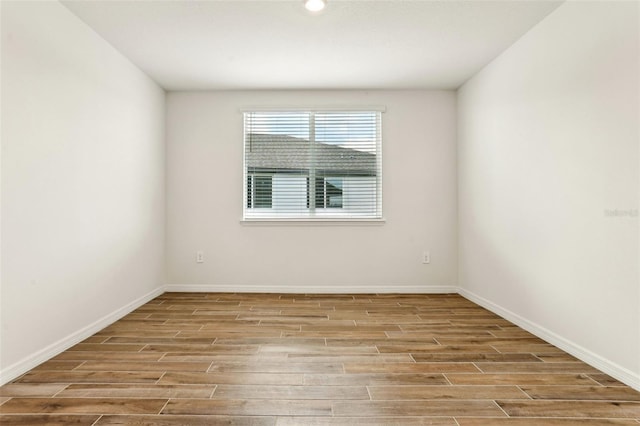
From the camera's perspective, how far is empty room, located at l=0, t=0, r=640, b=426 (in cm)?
198

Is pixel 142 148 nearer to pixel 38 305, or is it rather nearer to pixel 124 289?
pixel 124 289

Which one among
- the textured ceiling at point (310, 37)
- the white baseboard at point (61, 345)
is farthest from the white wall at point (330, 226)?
the white baseboard at point (61, 345)

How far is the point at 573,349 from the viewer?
94.2 inches

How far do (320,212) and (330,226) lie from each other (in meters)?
0.21

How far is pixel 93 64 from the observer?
2.84 metres

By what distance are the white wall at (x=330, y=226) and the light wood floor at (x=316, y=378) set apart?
3.42 ft

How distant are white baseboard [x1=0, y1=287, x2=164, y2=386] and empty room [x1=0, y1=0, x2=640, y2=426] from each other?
0.01m

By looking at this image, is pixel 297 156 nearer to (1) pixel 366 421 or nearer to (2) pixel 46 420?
(1) pixel 366 421

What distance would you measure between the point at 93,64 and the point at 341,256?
2973 millimetres

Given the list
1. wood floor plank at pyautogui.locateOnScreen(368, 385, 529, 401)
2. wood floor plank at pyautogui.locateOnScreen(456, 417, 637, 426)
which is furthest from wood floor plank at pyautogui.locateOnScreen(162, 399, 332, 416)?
wood floor plank at pyautogui.locateOnScreen(456, 417, 637, 426)

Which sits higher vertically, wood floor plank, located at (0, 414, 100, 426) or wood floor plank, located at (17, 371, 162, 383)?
wood floor plank, located at (17, 371, 162, 383)

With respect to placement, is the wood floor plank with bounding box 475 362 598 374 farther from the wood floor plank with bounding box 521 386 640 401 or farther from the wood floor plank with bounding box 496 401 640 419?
the wood floor plank with bounding box 496 401 640 419

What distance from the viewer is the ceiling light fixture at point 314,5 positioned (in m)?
2.45

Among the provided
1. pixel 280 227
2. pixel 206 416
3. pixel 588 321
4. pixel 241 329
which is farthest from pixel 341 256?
pixel 206 416
